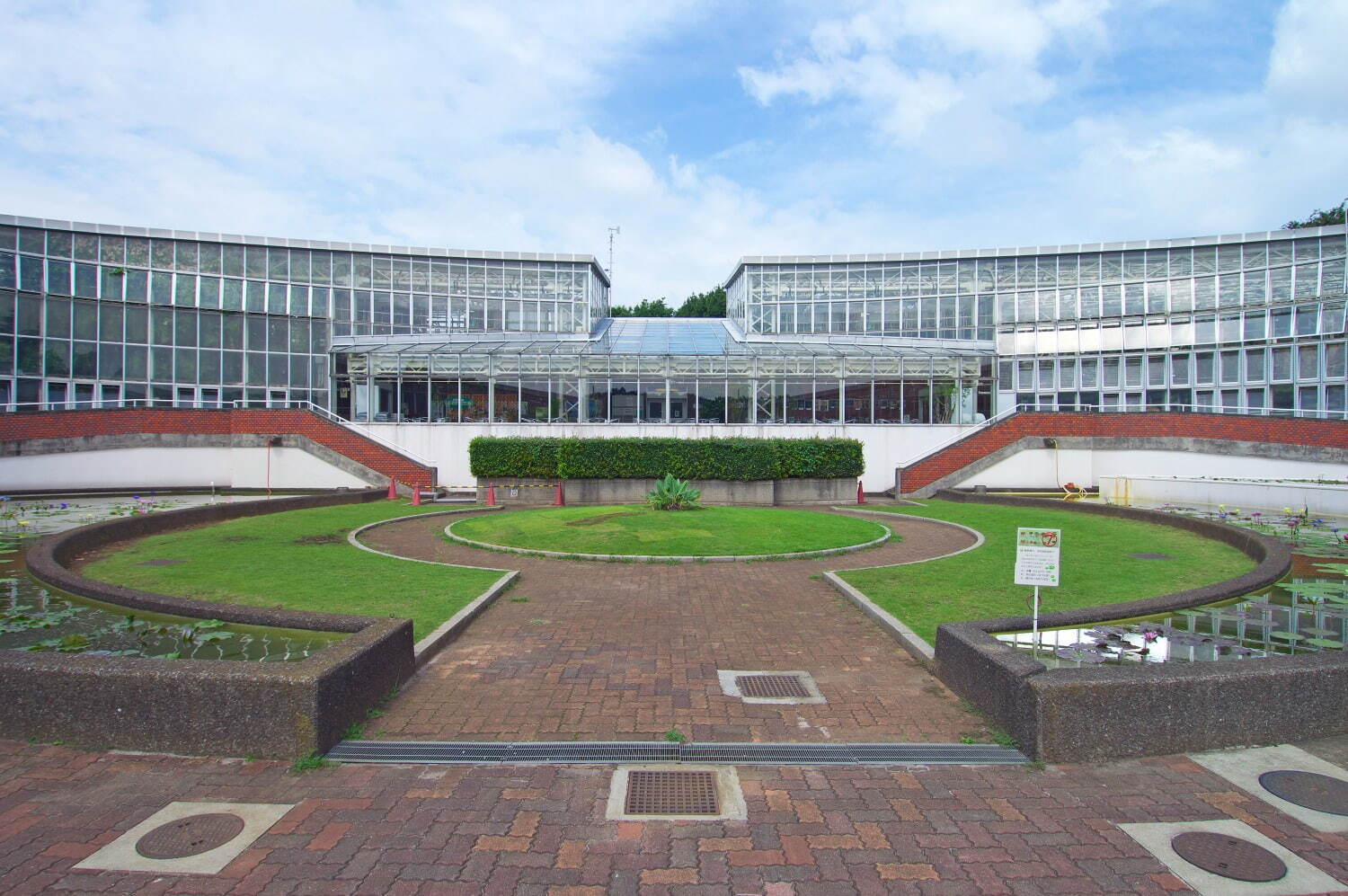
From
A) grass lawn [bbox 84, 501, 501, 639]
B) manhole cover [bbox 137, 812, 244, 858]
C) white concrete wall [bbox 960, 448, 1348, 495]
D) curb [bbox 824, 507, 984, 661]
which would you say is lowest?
manhole cover [bbox 137, 812, 244, 858]

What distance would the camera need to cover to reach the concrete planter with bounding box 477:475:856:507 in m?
24.5

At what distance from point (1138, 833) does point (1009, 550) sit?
34.0 feet

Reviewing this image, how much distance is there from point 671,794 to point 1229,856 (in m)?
2.83

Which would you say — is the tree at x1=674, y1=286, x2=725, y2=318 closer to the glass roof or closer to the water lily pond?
the glass roof

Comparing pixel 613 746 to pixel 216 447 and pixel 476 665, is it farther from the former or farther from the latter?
pixel 216 447

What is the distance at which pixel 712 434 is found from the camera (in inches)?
1155

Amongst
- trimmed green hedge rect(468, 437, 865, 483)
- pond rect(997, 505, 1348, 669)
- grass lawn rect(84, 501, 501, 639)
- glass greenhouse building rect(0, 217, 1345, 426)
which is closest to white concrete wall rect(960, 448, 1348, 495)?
glass greenhouse building rect(0, 217, 1345, 426)

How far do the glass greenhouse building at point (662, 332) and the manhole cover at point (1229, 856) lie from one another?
27164 mm

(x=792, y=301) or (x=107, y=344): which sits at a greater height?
(x=792, y=301)

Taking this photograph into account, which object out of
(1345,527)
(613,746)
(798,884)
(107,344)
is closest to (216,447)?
(107,344)

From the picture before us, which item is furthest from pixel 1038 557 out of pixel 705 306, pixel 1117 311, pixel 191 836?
pixel 705 306

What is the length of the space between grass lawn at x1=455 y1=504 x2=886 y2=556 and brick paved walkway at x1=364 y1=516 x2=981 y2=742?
1.97m

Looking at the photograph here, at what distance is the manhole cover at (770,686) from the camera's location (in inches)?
242

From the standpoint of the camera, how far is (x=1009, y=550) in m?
13.6
